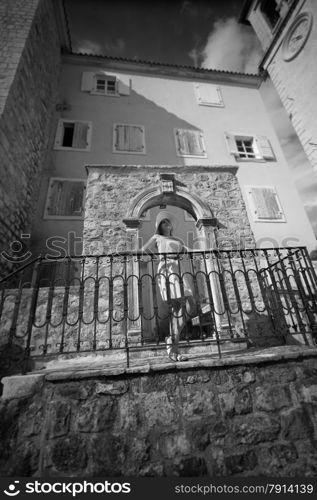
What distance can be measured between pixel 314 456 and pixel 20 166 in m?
8.27

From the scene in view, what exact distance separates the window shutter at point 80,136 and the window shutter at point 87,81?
211cm

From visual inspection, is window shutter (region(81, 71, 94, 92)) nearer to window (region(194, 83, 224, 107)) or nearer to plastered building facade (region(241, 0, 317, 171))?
window (region(194, 83, 224, 107))

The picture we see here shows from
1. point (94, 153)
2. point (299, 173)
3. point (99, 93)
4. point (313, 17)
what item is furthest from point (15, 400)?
point (313, 17)

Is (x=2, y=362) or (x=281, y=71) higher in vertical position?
(x=281, y=71)

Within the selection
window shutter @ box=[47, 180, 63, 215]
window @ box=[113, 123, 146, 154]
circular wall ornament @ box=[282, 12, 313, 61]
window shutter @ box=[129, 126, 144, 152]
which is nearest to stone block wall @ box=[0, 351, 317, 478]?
window shutter @ box=[47, 180, 63, 215]

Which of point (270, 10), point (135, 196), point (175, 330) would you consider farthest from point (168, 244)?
point (270, 10)

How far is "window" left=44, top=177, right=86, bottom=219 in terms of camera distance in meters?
7.60

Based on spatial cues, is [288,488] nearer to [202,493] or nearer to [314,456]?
[314,456]

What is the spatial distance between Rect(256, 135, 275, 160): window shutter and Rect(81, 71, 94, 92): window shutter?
7.46m

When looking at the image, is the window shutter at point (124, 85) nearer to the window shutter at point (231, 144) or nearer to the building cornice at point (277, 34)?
the window shutter at point (231, 144)

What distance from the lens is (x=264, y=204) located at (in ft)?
28.9

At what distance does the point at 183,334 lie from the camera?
476 cm

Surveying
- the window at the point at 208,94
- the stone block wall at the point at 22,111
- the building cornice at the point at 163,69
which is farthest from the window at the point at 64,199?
the window at the point at 208,94

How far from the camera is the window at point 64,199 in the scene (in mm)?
7595
